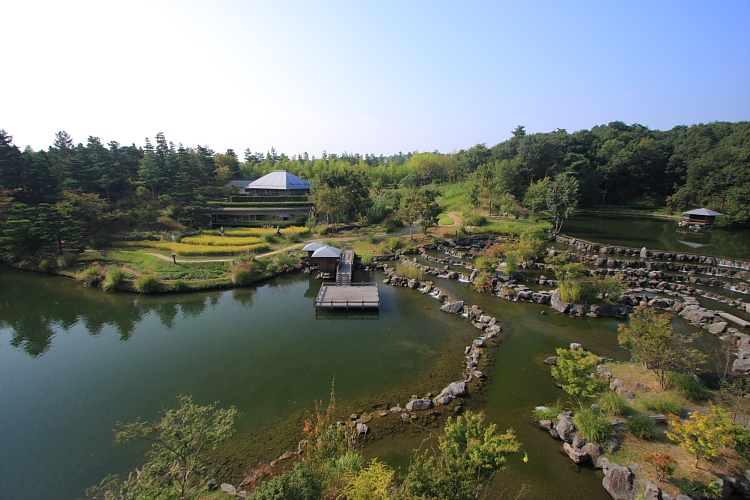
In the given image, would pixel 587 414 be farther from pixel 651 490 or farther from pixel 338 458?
pixel 338 458

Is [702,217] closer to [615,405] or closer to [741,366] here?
[741,366]

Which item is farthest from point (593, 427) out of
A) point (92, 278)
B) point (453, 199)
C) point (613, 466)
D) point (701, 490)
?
point (453, 199)

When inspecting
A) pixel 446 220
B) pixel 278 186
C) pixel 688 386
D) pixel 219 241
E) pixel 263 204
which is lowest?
pixel 688 386

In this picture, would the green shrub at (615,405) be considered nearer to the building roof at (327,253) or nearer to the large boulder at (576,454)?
the large boulder at (576,454)

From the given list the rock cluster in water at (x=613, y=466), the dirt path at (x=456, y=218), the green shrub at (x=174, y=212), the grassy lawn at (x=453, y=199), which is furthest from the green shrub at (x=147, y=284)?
the grassy lawn at (x=453, y=199)

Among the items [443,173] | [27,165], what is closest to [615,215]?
Answer: [443,173]

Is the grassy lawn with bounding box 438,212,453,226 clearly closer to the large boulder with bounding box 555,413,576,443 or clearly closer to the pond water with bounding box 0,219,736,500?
the pond water with bounding box 0,219,736,500

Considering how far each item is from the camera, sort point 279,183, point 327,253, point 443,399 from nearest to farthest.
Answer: point 443,399 → point 327,253 → point 279,183
